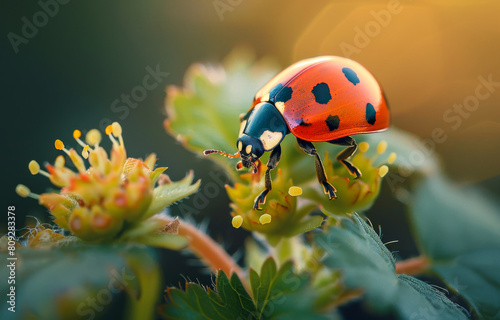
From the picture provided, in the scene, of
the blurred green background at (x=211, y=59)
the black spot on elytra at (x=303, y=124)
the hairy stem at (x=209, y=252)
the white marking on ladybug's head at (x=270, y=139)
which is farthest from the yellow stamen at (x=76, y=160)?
the blurred green background at (x=211, y=59)

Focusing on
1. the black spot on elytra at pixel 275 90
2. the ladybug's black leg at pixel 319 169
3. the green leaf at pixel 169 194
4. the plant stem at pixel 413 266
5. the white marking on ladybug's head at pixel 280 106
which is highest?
the green leaf at pixel 169 194

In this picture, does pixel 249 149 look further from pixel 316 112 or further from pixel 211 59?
pixel 211 59

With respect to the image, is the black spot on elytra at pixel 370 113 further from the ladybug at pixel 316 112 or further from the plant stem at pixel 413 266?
the plant stem at pixel 413 266

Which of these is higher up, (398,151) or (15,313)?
(15,313)

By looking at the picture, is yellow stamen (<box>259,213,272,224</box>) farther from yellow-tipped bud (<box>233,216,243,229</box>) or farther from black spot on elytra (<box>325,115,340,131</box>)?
black spot on elytra (<box>325,115,340,131</box>)

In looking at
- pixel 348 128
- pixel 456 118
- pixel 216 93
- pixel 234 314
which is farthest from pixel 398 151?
pixel 456 118

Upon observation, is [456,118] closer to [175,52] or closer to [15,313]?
[175,52]

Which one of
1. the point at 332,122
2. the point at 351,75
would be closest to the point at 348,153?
the point at 332,122

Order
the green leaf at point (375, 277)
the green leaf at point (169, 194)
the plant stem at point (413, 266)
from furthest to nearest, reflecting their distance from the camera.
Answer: the plant stem at point (413, 266) < the green leaf at point (169, 194) < the green leaf at point (375, 277)
